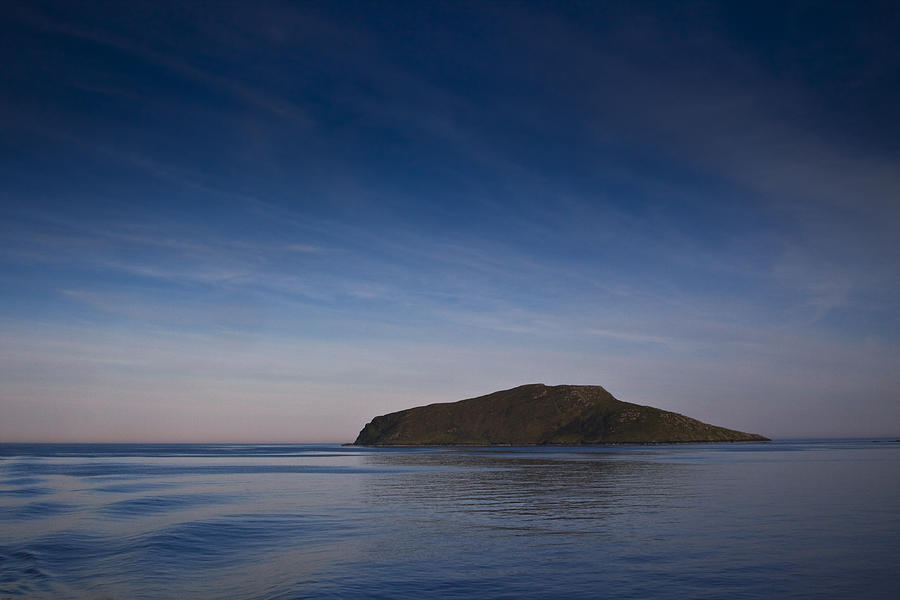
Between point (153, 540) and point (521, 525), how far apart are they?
22.5 meters

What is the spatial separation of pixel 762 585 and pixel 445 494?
4098 centimetres

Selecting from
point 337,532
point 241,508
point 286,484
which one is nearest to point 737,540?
point 337,532

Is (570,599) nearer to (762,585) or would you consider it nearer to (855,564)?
(762,585)

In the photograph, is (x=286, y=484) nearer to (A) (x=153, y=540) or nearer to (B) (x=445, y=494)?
(B) (x=445, y=494)

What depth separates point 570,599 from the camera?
70.8 feet

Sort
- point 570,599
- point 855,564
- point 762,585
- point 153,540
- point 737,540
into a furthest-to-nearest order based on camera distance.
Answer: point 153,540 → point 737,540 → point 855,564 → point 762,585 → point 570,599

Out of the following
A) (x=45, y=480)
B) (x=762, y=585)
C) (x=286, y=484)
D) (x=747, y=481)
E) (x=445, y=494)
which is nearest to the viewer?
(x=762, y=585)

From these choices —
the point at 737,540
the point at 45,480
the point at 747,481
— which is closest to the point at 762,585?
the point at 737,540

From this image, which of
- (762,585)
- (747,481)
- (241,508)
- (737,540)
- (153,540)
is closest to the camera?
(762,585)

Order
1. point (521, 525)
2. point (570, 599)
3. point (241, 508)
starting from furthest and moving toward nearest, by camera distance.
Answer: point (241, 508) → point (521, 525) → point (570, 599)

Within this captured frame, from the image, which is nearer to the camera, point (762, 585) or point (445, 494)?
point (762, 585)

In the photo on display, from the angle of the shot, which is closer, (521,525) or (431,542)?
(431,542)

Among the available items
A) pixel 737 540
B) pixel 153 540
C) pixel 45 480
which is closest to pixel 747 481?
pixel 737 540

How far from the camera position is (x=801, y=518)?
131 feet
